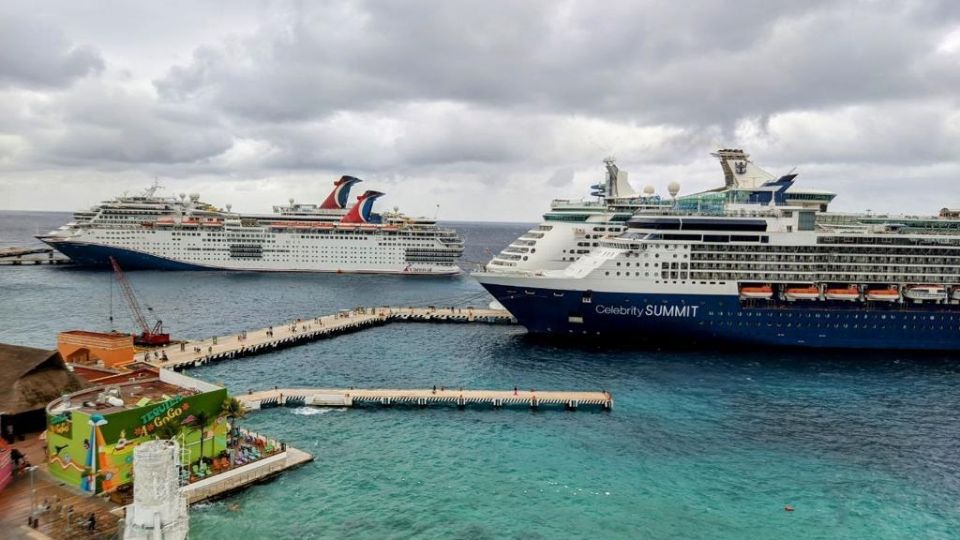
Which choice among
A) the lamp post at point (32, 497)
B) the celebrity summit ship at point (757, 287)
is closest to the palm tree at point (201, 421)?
the lamp post at point (32, 497)

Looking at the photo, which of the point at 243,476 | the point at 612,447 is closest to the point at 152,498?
the point at 243,476

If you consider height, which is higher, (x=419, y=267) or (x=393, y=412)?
(x=419, y=267)

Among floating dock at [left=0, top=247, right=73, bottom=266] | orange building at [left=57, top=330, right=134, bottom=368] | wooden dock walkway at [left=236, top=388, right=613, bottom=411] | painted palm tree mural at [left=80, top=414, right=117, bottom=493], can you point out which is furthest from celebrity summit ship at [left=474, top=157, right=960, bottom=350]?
floating dock at [left=0, top=247, right=73, bottom=266]

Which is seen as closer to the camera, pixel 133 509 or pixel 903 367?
pixel 133 509

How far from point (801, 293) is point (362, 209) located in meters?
88.8

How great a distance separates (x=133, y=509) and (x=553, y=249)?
57.9 metres

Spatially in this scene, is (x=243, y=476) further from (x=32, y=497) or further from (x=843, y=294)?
(x=843, y=294)

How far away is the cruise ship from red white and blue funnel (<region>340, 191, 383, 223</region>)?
61462mm

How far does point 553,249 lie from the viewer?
237 feet

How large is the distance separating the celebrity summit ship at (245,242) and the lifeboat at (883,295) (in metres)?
77.8

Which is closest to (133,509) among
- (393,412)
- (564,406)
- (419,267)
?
(393,412)

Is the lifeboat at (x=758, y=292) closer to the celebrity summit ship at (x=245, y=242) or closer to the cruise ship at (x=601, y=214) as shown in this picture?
the cruise ship at (x=601, y=214)

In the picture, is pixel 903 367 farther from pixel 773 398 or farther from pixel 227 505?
pixel 227 505

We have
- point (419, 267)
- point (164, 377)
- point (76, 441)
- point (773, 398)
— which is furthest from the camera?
point (419, 267)
